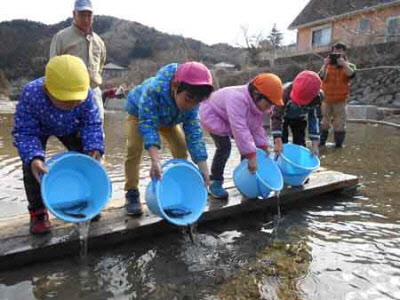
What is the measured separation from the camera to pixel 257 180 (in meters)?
3.64

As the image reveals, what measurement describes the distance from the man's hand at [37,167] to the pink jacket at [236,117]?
154 centimetres

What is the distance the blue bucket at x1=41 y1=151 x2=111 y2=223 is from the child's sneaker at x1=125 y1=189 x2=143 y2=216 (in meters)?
0.40

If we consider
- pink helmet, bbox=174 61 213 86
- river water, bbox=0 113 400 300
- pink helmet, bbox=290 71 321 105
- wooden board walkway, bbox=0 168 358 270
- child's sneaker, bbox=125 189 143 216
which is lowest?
river water, bbox=0 113 400 300

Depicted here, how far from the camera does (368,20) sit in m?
22.4

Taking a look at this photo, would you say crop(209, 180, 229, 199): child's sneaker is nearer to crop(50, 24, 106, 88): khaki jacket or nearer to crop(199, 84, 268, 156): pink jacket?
crop(199, 84, 268, 156): pink jacket

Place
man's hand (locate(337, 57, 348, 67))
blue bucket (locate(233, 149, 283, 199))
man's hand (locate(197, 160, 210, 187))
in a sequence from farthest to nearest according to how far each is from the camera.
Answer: man's hand (locate(337, 57, 348, 67)) → blue bucket (locate(233, 149, 283, 199)) → man's hand (locate(197, 160, 210, 187))

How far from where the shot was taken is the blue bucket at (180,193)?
Answer: 2.93 meters

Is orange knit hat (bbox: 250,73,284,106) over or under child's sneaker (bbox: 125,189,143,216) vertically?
over

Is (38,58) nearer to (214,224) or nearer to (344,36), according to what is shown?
(344,36)

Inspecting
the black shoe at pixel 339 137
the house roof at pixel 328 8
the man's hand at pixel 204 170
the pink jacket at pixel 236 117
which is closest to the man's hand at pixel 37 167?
the man's hand at pixel 204 170

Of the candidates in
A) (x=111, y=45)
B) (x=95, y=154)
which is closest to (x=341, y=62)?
(x=95, y=154)

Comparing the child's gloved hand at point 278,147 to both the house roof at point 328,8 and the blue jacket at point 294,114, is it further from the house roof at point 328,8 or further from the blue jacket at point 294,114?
the house roof at point 328,8

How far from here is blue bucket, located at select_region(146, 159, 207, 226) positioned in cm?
293

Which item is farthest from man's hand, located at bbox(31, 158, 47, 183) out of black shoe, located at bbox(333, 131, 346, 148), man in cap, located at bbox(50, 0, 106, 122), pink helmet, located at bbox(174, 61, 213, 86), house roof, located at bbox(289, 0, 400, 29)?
house roof, located at bbox(289, 0, 400, 29)
